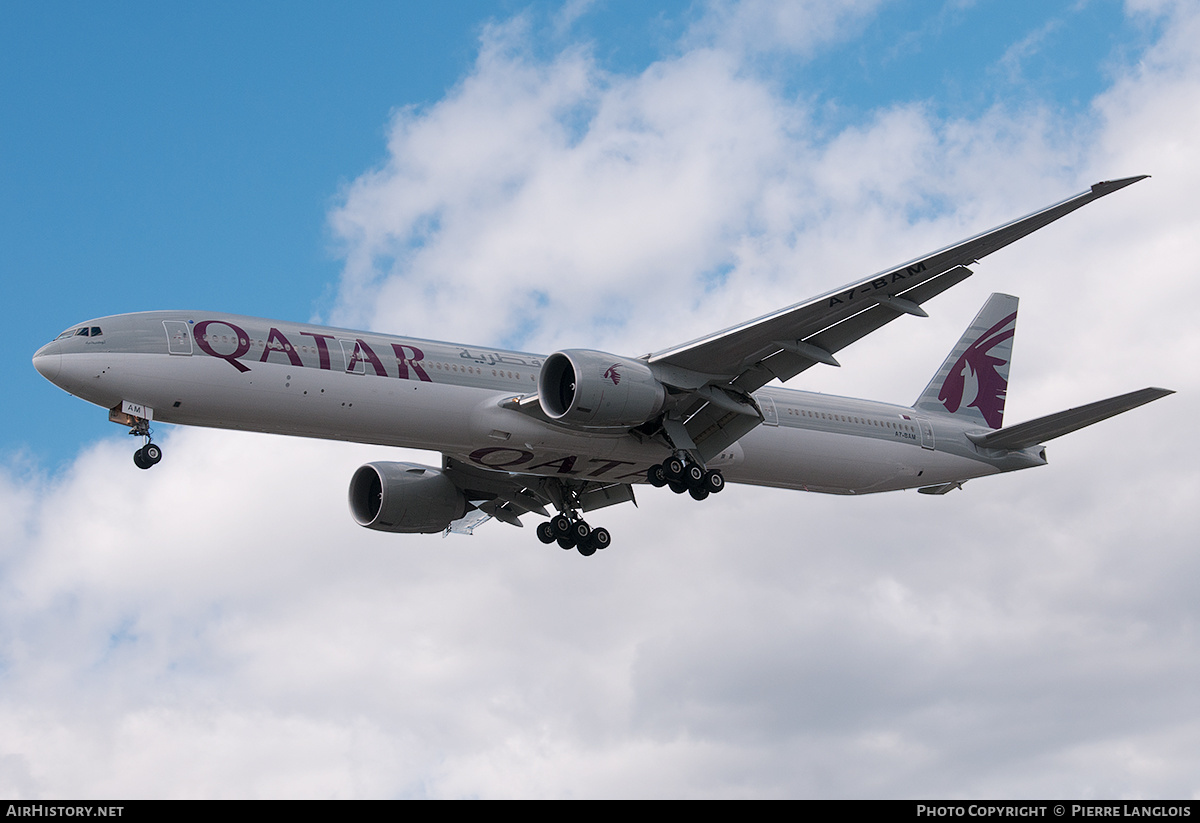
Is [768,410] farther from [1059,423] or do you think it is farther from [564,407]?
[1059,423]

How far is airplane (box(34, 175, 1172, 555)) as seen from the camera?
85.7 feet

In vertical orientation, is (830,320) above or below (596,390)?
above

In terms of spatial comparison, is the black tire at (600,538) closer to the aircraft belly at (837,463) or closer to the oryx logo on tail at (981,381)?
the aircraft belly at (837,463)

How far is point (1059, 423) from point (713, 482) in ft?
33.6

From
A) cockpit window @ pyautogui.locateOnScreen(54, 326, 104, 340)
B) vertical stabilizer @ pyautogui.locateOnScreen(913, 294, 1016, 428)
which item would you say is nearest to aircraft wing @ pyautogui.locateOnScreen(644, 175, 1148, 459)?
vertical stabilizer @ pyautogui.locateOnScreen(913, 294, 1016, 428)

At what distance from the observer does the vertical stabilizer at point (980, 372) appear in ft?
125

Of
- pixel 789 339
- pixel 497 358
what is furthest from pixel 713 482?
pixel 497 358

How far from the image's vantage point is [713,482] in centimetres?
3075

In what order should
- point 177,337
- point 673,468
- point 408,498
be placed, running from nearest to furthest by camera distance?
1. point 177,337
2. point 673,468
3. point 408,498

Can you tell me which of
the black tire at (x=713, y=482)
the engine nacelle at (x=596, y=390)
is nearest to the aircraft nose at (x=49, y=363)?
the engine nacelle at (x=596, y=390)
